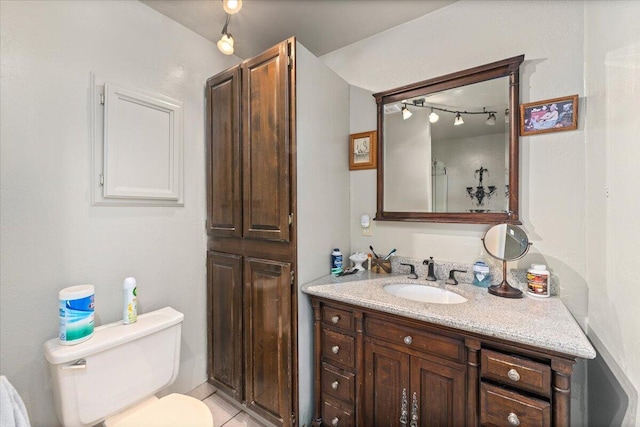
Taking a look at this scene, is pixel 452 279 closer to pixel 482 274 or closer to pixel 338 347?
pixel 482 274

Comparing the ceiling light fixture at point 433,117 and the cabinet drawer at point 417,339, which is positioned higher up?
the ceiling light fixture at point 433,117

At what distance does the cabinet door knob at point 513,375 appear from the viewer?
0.96 metres

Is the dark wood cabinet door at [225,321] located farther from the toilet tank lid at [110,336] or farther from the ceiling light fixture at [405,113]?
the ceiling light fixture at [405,113]

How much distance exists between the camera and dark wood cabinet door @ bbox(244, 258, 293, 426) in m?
1.47

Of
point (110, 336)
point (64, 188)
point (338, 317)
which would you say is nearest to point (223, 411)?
point (110, 336)

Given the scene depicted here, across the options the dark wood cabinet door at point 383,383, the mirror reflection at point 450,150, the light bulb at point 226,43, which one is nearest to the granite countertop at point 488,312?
the dark wood cabinet door at point 383,383

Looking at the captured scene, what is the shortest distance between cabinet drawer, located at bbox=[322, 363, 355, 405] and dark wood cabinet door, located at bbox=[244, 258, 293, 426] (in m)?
0.19

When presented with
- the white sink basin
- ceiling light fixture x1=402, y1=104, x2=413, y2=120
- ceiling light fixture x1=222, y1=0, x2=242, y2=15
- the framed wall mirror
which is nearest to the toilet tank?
the white sink basin

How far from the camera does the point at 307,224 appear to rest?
5.12 feet

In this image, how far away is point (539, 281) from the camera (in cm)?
131

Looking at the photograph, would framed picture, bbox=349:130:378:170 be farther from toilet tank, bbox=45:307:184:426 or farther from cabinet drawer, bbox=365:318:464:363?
toilet tank, bbox=45:307:184:426

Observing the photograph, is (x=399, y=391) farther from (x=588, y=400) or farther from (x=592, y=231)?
(x=592, y=231)

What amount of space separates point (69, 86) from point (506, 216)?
2.40 meters

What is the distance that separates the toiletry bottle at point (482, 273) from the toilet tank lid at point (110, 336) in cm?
170
